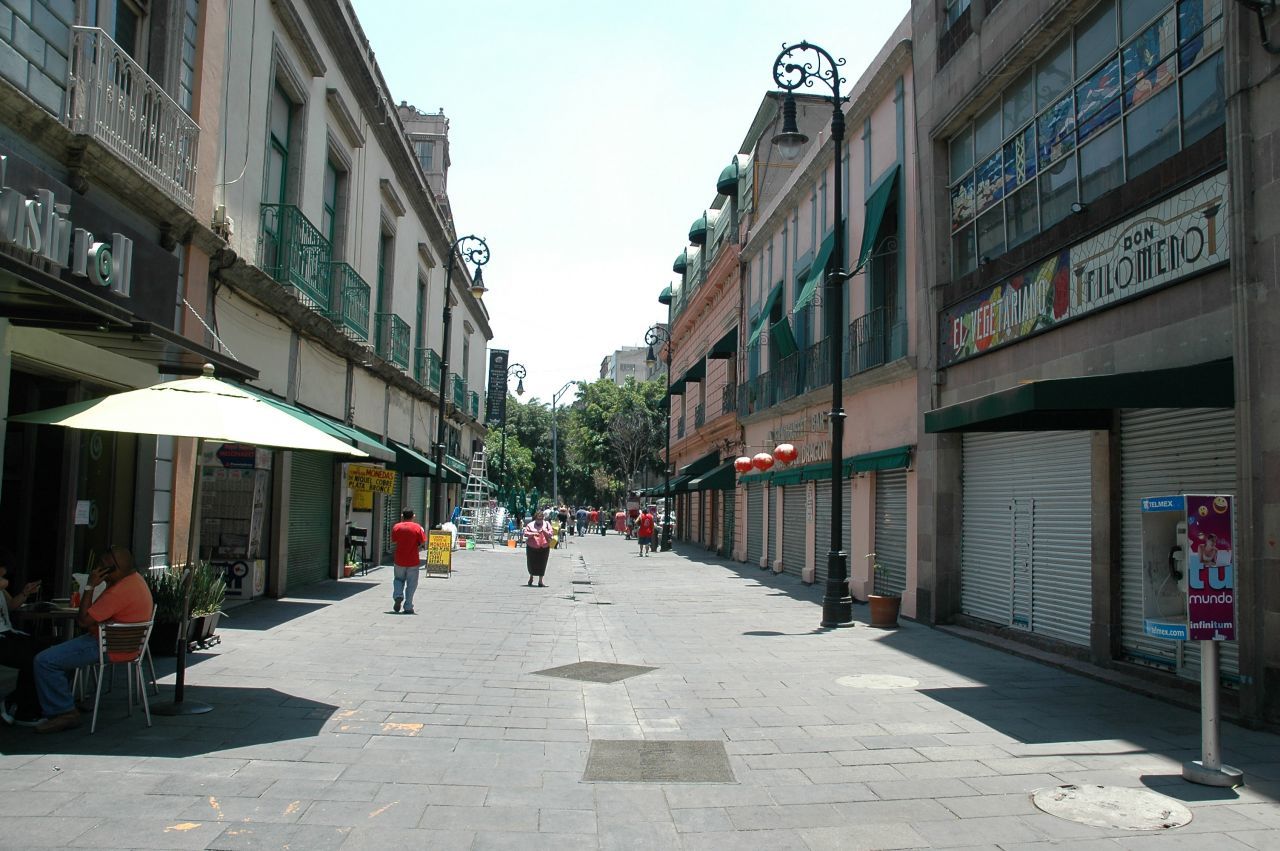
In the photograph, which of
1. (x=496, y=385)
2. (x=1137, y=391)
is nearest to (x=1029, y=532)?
(x=1137, y=391)

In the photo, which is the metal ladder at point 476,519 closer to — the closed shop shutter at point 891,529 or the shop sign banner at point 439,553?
the shop sign banner at point 439,553

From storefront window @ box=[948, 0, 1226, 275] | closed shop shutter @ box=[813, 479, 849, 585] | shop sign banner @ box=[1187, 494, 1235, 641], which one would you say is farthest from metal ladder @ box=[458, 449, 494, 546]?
shop sign banner @ box=[1187, 494, 1235, 641]

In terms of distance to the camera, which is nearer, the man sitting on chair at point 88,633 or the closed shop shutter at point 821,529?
the man sitting on chair at point 88,633

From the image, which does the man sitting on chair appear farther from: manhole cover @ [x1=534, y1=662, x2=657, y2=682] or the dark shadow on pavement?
manhole cover @ [x1=534, y1=662, x2=657, y2=682]

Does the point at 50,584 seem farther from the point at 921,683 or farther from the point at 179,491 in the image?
the point at 921,683

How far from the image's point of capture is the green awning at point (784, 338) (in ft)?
71.9

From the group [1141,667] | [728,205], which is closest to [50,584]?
[1141,667]

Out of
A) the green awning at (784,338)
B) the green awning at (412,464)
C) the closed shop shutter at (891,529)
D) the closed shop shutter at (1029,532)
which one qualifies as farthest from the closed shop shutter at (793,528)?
the green awning at (412,464)

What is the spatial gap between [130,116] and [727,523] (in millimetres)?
24105

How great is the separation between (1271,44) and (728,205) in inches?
1044

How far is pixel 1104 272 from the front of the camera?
9.73 m

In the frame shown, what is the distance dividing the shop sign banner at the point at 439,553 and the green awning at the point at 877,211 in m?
10.4

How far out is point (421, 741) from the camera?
21.7 ft

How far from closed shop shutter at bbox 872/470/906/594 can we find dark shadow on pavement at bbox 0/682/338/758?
10111 millimetres
